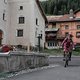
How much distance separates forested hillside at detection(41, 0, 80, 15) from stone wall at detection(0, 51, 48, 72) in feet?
376

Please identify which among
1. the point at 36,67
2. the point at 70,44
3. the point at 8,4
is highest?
the point at 8,4

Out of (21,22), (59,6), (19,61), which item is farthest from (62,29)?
(19,61)

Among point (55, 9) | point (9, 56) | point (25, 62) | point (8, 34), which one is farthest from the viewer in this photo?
point (55, 9)

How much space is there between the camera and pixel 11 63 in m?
12.5

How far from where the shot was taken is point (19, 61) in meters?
13.6

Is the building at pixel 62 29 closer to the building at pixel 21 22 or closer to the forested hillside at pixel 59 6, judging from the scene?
the building at pixel 21 22

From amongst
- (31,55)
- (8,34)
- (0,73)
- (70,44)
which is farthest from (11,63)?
(8,34)

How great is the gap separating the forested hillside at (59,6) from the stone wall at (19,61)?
376 ft

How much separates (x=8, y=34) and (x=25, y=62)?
5066 centimetres

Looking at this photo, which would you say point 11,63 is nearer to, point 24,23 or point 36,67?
point 36,67

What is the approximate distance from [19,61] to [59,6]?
123 m

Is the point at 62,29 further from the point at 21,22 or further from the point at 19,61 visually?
the point at 19,61

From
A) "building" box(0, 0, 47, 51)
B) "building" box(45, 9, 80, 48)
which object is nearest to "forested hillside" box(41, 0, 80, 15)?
"building" box(45, 9, 80, 48)

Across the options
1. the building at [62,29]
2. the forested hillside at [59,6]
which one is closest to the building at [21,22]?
the building at [62,29]
